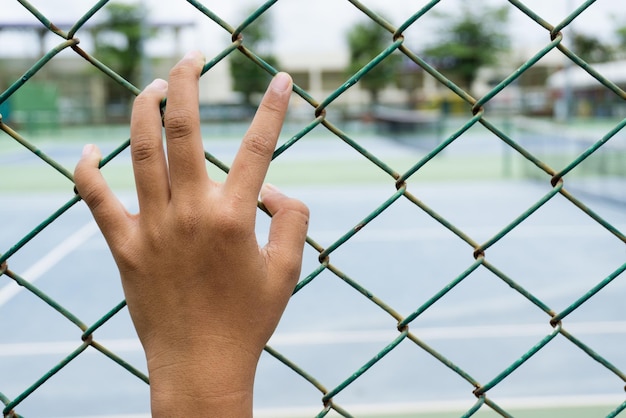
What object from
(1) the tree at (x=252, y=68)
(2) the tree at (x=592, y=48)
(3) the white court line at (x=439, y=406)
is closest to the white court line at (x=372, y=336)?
(3) the white court line at (x=439, y=406)

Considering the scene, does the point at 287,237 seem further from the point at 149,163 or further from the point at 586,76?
the point at 586,76

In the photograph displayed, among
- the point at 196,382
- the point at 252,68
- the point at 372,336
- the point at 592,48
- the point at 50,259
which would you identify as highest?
the point at 592,48

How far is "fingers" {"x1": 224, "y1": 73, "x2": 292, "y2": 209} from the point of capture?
931 millimetres

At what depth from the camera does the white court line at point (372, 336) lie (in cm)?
507

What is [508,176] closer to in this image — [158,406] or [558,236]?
[558,236]

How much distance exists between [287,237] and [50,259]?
8.07 m

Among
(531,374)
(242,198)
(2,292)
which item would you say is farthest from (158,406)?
(2,292)

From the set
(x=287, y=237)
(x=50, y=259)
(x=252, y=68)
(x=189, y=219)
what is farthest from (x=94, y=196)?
(x=252, y=68)

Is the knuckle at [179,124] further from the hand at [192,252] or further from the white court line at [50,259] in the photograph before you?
the white court line at [50,259]

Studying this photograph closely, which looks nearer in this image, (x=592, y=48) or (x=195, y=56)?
(x=195, y=56)

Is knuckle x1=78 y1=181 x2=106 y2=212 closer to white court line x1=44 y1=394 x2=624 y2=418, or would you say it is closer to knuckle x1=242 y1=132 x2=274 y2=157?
knuckle x1=242 y1=132 x2=274 y2=157

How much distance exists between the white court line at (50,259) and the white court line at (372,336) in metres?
1.41

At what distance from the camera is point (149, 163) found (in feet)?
3.04

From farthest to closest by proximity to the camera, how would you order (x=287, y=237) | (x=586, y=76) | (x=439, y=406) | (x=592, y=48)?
(x=592, y=48) → (x=586, y=76) → (x=439, y=406) → (x=287, y=237)
